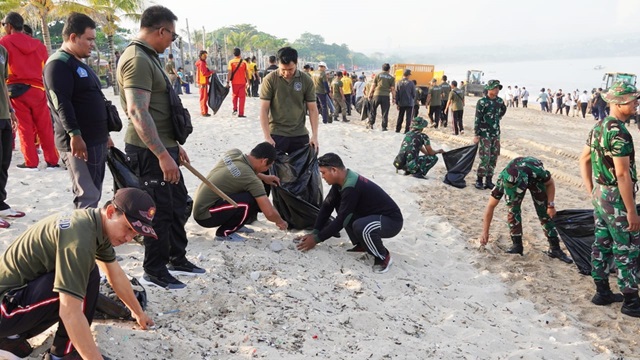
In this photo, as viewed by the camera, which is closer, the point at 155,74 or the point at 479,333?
the point at 155,74

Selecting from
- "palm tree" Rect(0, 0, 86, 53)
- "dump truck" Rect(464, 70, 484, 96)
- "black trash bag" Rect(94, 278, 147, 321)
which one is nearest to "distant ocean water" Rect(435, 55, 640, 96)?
"dump truck" Rect(464, 70, 484, 96)

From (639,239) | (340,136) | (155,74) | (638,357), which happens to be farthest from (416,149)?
(155,74)

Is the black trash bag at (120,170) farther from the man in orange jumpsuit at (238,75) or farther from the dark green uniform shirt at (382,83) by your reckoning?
the dark green uniform shirt at (382,83)

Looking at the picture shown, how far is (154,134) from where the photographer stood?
314 centimetres

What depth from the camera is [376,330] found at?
3.37m

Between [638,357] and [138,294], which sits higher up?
[138,294]

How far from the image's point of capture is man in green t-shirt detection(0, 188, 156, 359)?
2156 millimetres

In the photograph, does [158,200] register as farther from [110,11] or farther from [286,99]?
[110,11]

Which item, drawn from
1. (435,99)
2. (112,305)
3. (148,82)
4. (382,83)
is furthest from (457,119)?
(112,305)

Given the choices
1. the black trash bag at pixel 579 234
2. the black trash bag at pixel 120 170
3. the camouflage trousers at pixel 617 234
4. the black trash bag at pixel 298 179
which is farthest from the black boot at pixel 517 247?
the black trash bag at pixel 120 170

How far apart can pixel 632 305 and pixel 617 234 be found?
0.60 meters

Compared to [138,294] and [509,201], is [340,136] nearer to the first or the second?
[509,201]

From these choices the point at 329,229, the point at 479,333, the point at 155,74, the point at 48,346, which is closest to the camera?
the point at 48,346

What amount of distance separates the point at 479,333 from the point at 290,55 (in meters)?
3.04
